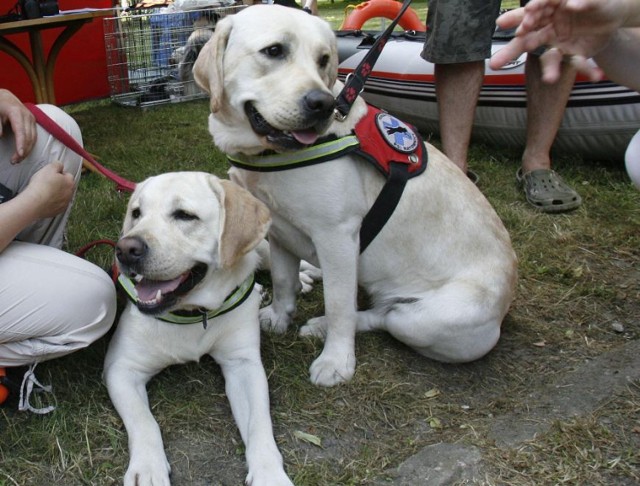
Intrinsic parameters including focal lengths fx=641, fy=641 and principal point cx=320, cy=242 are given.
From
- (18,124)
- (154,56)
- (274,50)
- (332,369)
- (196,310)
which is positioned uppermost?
(274,50)

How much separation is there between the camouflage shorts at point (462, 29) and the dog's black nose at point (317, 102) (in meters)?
1.74

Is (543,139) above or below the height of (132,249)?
below

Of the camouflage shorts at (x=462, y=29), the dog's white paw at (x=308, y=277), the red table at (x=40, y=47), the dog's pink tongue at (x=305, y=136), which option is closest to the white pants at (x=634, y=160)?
the dog's pink tongue at (x=305, y=136)

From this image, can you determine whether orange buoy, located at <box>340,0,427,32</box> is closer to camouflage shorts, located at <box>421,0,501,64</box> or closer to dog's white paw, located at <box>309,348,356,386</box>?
camouflage shorts, located at <box>421,0,501,64</box>

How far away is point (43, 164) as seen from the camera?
2391 mm

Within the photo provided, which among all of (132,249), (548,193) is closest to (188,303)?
(132,249)

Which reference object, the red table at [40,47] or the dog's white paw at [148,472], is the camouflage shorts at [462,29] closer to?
the dog's white paw at [148,472]

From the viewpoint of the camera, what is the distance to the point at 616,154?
167 inches

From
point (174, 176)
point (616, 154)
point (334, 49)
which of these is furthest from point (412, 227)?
point (616, 154)

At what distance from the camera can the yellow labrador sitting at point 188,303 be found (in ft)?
6.39

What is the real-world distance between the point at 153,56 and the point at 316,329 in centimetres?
546

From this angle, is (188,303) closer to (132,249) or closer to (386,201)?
(132,249)

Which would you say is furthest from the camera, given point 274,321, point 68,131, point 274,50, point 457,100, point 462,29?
point 457,100

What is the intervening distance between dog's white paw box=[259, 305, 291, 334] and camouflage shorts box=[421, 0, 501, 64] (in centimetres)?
180
